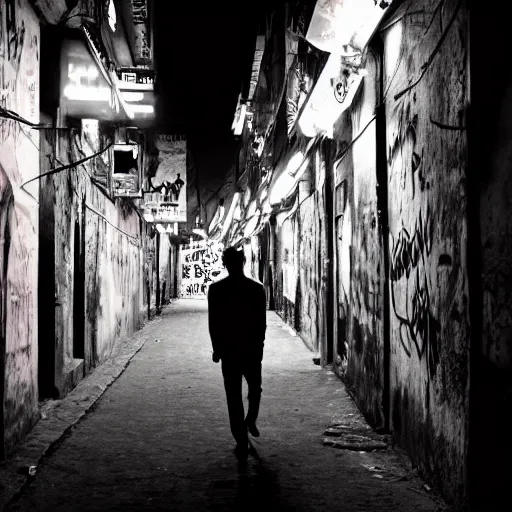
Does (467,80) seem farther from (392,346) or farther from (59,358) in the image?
(59,358)

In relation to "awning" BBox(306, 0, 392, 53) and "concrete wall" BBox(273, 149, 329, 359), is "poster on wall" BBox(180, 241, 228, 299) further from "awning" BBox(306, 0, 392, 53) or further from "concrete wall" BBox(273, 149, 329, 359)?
"awning" BBox(306, 0, 392, 53)

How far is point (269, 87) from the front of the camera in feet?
65.0

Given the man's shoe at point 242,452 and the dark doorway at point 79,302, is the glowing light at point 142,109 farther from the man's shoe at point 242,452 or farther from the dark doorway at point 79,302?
the man's shoe at point 242,452

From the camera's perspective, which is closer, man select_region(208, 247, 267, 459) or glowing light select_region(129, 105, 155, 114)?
man select_region(208, 247, 267, 459)

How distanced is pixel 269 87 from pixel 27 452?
16841 millimetres

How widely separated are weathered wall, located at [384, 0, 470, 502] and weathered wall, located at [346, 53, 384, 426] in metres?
0.46

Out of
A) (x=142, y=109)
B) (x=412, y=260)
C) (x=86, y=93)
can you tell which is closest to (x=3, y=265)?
(x=86, y=93)

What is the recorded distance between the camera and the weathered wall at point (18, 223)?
516cm

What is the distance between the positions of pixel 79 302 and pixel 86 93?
11.7ft

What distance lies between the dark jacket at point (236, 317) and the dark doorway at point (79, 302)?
4600 millimetres

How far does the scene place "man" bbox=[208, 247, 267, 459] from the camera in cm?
527

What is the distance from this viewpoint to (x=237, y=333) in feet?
17.4

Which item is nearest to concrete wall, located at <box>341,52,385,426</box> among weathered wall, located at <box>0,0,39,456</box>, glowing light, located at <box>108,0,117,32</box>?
weathered wall, located at <box>0,0,39,456</box>

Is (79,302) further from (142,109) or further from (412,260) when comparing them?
(412,260)
